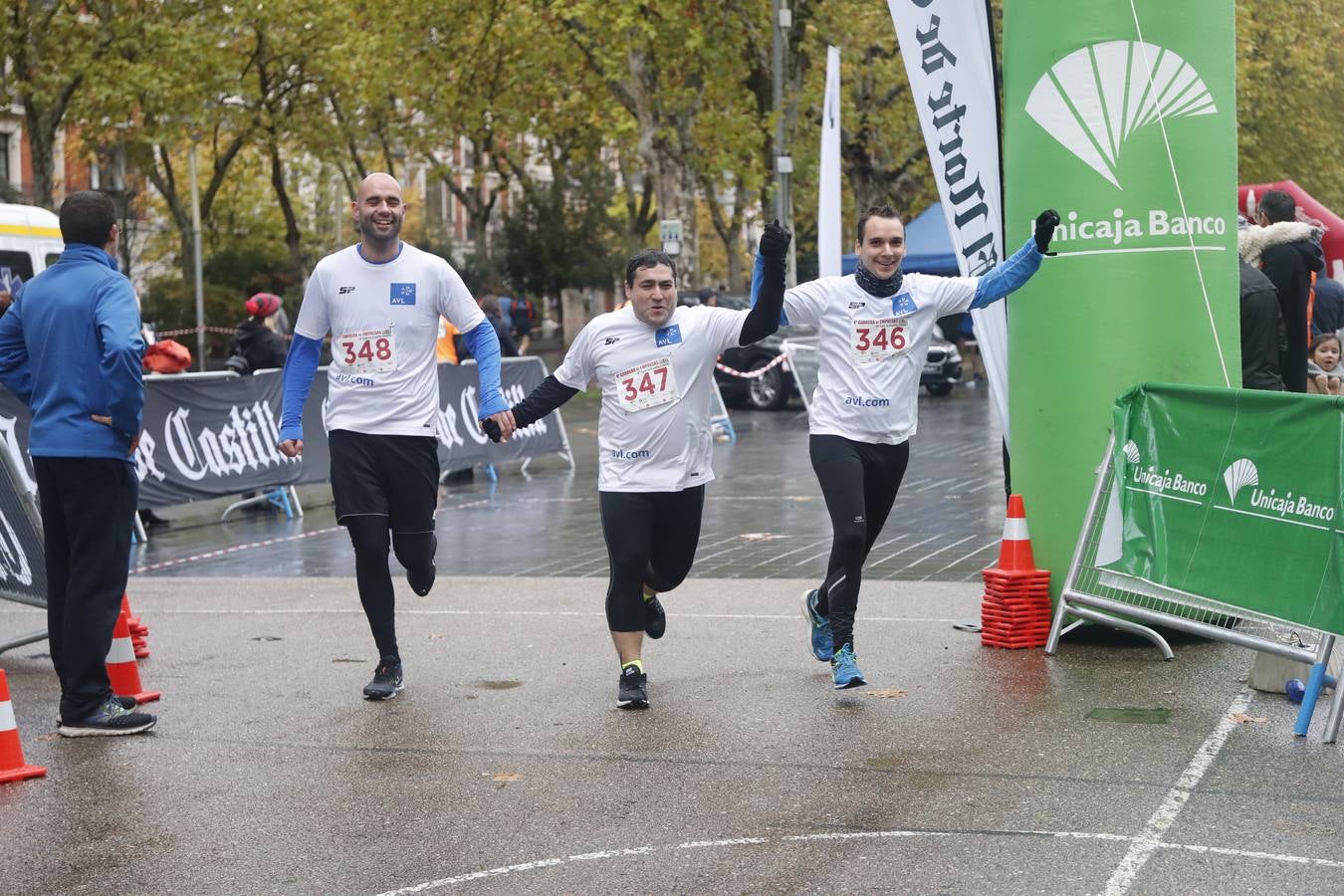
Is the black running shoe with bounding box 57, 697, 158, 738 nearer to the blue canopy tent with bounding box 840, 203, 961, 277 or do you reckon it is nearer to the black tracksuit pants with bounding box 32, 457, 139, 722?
the black tracksuit pants with bounding box 32, 457, 139, 722

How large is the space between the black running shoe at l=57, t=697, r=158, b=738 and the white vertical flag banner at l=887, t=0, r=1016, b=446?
13.6ft

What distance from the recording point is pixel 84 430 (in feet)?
21.2

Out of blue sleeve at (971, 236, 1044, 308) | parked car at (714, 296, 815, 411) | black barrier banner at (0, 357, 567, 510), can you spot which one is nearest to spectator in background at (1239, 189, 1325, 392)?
blue sleeve at (971, 236, 1044, 308)

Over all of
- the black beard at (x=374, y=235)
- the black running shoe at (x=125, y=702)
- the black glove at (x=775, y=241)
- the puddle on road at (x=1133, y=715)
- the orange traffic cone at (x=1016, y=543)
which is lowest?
the puddle on road at (x=1133, y=715)

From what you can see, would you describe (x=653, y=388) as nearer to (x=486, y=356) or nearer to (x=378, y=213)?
(x=486, y=356)

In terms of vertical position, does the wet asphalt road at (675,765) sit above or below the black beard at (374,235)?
below

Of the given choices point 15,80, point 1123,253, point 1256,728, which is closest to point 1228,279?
point 1123,253

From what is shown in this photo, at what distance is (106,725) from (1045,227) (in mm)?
3852

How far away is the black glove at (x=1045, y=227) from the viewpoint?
6.72 m

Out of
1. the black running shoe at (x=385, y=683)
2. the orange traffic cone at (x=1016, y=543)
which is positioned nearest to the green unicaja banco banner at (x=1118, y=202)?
the orange traffic cone at (x=1016, y=543)

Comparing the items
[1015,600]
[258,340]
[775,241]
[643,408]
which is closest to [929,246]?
[258,340]

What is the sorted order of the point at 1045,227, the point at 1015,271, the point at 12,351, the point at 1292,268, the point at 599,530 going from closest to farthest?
the point at 12,351 → the point at 1045,227 → the point at 1015,271 → the point at 1292,268 → the point at 599,530

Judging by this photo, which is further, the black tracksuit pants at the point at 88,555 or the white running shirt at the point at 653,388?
the white running shirt at the point at 653,388

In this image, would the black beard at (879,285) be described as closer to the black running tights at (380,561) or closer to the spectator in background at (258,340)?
the black running tights at (380,561)
